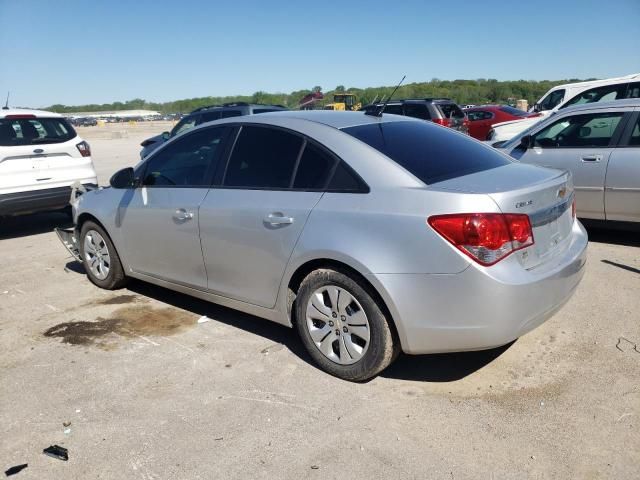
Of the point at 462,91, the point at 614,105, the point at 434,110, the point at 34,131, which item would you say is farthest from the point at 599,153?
the point at 462,91

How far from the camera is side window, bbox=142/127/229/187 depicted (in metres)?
4.26

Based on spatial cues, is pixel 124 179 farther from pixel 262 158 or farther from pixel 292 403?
pixel 292 403

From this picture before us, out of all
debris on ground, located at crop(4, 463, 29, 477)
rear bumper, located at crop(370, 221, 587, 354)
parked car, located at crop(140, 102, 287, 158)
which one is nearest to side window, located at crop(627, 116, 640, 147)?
rear bumper, located at crop(370, 221, 587, 354)

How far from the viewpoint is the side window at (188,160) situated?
426 centimetres

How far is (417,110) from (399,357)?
12.3 metres

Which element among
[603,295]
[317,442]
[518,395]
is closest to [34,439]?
[317,442]

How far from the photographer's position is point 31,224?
369 inches

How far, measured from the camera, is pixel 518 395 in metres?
3.30

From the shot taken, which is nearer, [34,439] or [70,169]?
[34,439]

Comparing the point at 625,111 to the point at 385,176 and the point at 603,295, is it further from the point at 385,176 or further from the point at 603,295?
the point at 385,176

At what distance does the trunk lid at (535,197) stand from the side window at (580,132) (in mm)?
3203

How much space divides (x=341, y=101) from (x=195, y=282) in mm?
44261

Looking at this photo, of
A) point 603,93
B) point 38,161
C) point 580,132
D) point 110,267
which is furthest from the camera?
point 603,93

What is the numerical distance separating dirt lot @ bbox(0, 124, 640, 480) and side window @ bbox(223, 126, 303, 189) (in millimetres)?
1200
